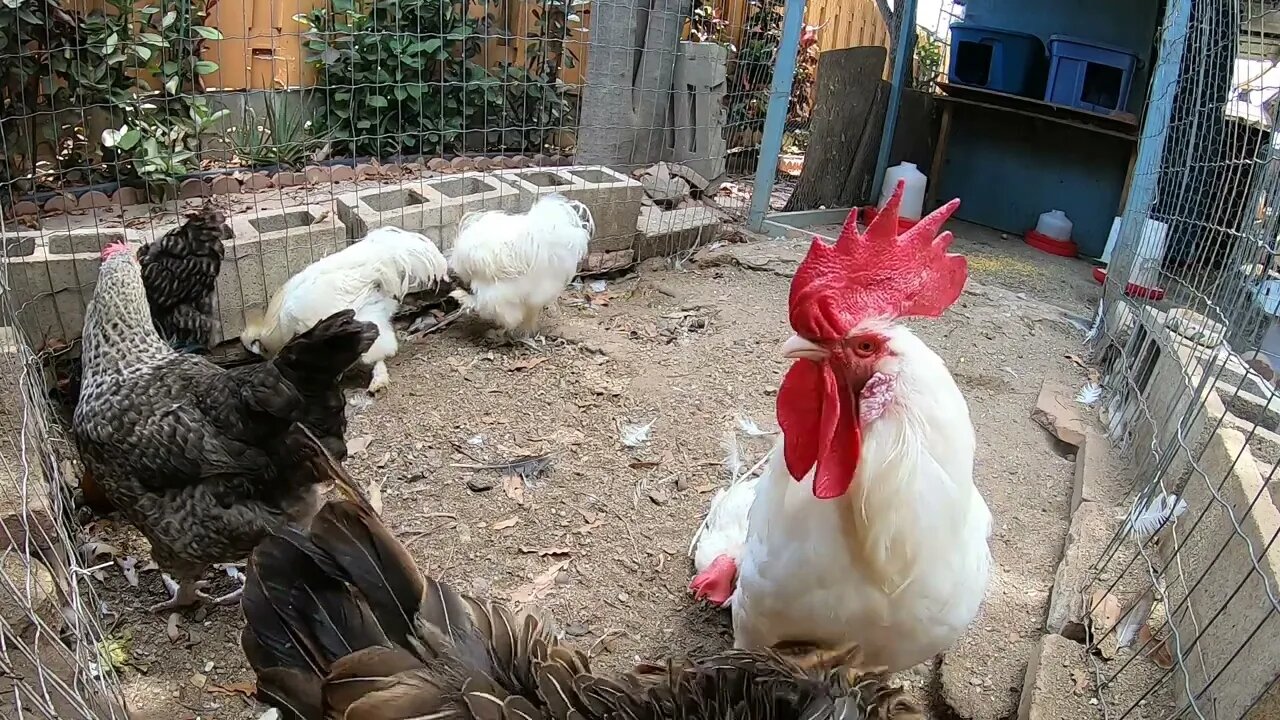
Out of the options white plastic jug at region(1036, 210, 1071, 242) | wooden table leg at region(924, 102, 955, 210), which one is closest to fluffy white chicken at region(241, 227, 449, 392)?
wooden table leg at region(924, 102, 955, 210)

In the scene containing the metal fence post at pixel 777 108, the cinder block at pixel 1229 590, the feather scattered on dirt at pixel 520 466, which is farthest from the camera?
the metal fence post at pixel 777 108

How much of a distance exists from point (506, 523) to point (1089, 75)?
771 centimetres

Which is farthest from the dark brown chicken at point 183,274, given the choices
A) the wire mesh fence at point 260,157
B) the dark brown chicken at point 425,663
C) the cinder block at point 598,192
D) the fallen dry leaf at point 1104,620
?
the fallen dry leaf at point 1104,620

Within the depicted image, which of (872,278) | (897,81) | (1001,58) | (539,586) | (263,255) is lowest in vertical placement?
(539,586)

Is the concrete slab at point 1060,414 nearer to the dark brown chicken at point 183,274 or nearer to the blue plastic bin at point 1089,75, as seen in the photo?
the blue plastic bin at point 1089,75

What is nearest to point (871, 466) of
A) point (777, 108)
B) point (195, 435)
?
point (195, 435)

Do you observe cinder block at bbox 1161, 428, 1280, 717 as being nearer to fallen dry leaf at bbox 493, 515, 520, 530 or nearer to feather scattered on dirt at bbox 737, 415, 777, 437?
feather scattered on dirt at bbox 737, 415, 777, 437

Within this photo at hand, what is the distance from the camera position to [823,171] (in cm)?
888

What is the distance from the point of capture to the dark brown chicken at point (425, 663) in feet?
5.67

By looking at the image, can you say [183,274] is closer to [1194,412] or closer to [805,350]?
[805,350]

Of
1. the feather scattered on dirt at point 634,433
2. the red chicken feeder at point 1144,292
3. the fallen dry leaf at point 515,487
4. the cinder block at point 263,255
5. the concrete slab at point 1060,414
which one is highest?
the red chicken feeder at point 1144,292

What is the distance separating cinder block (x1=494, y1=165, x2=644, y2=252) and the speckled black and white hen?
10.7ft

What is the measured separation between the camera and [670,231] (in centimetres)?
680

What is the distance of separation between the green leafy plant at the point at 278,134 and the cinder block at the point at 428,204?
1.43 meters
